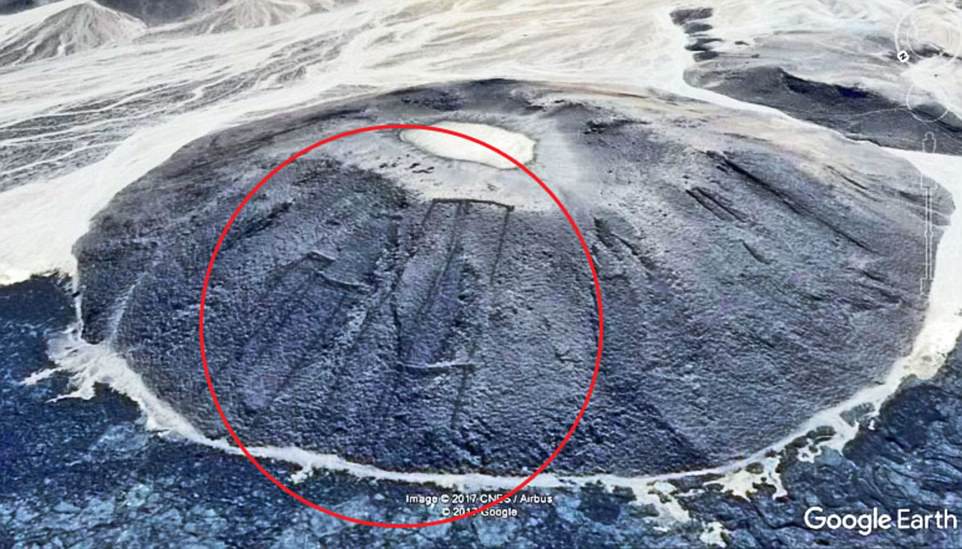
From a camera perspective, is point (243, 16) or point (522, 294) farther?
point (243, 16)

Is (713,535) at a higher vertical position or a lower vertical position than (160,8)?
lower

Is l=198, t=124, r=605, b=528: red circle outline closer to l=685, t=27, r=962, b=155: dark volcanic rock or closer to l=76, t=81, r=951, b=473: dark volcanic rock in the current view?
l=76, t=81, r=951, b=473: dark volcanic rock

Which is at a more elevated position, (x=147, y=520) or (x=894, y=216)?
(x=894, y=216)

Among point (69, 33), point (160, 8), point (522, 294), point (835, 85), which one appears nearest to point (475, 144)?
point (522, 294)

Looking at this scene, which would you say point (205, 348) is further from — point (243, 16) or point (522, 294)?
point (243, 16)

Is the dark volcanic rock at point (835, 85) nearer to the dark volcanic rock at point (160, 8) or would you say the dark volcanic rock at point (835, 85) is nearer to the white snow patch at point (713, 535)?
the white snow patch at point (713, 535)

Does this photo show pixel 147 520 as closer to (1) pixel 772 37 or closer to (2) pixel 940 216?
(2) pixel 940 216

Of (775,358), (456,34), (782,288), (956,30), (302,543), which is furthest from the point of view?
(456,34)

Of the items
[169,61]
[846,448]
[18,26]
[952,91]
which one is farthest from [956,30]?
[18,26]
